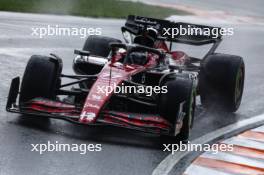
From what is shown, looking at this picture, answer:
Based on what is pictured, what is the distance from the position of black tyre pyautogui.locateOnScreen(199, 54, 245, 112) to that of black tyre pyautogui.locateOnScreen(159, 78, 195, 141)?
1927 mm

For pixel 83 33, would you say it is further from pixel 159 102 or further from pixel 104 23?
pixel 159 102

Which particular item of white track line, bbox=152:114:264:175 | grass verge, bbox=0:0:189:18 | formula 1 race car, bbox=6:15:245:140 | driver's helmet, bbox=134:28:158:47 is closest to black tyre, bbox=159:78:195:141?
formula 1 race car, bbox=6:15:245:140

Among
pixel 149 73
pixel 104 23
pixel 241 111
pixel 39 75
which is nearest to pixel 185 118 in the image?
pixel 149 73

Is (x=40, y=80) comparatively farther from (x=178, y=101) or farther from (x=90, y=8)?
(x=90, y=8)

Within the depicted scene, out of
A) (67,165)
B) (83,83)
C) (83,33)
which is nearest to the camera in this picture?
(67,165)

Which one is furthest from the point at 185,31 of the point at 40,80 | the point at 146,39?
the point at 40,80

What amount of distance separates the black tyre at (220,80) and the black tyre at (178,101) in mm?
1927

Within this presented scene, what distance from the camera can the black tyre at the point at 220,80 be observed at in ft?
34.2

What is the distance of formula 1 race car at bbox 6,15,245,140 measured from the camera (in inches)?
324

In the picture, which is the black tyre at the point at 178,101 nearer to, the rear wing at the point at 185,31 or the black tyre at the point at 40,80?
the black tyre at the point at 40,80

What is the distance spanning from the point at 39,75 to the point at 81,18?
42.5 ft

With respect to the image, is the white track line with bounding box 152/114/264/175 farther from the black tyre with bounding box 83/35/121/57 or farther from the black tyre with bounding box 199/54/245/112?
the black tyre with bounding box 83/35/121/57

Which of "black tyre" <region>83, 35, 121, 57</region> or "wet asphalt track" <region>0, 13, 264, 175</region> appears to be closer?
"wet asphalt track" <region>0, 13, 264, 175</region>

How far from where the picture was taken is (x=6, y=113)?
29.4 ft
